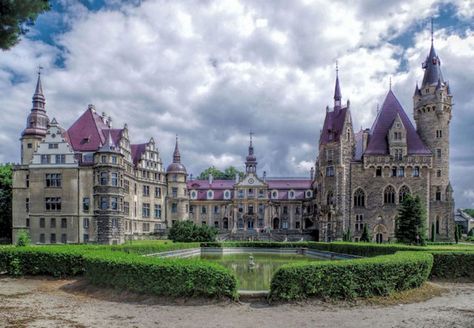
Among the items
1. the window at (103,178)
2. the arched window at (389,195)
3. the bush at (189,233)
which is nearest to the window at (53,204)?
the window at (103,178)

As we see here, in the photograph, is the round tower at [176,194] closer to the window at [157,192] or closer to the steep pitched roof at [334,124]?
the window at [157,192]

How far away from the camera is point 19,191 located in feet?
154

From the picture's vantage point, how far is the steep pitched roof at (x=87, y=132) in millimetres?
46719

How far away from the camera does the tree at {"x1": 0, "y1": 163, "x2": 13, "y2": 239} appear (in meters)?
54.1

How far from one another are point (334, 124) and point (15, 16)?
52773mm

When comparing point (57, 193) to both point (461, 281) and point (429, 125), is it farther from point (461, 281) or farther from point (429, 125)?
point (429, 125)

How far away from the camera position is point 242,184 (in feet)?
228

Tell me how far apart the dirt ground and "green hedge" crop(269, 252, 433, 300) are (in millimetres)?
455

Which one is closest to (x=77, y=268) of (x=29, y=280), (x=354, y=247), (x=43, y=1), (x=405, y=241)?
(x=29, y=280)

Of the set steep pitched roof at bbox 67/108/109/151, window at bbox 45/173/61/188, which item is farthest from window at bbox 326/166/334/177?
window at bbox 45/173/61/188

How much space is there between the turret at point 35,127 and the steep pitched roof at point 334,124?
37.6 metres

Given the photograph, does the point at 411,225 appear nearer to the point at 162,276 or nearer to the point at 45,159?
the point at 162,276

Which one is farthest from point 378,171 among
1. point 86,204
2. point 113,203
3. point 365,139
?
point 86,204

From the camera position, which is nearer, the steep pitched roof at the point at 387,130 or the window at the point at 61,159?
the window at the point at 61,159
